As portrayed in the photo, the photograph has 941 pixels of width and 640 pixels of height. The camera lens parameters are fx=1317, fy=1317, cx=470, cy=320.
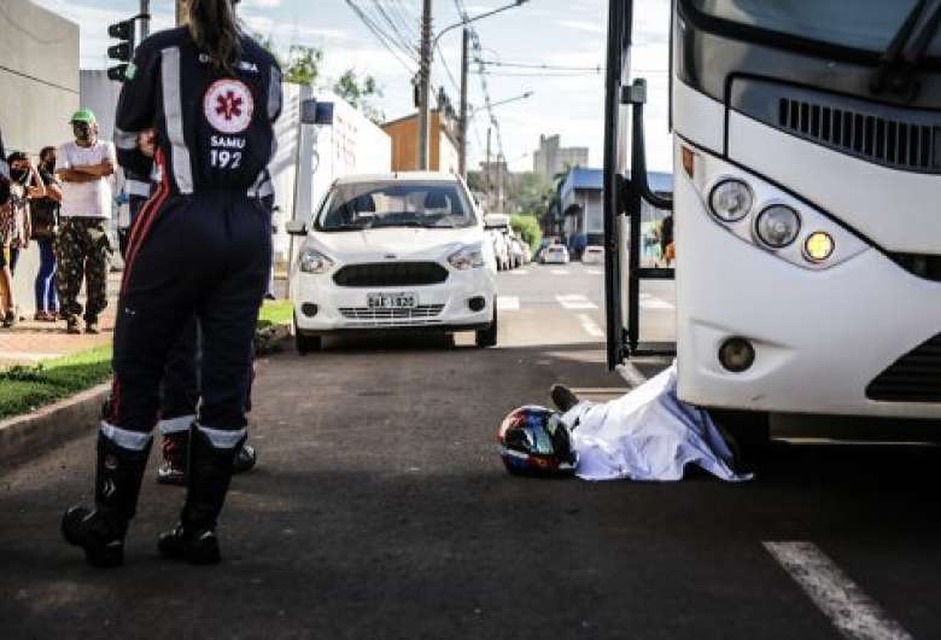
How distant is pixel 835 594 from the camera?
3895 millimetres

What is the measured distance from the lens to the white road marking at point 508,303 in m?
19.3

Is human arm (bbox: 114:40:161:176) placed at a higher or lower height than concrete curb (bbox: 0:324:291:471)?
higher

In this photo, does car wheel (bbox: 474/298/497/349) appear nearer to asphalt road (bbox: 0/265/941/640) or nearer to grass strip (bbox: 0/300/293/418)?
grass strip (bbox: 0/300/293/418)

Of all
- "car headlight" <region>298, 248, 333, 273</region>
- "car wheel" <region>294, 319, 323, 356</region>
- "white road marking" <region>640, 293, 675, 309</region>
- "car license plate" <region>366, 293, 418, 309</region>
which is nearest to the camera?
"car license plate" <region>366, 293, 418, 309</region>

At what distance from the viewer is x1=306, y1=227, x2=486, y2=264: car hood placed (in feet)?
37.2

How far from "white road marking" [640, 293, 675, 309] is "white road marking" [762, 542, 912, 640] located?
1437cm

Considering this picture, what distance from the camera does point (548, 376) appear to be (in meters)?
9.86

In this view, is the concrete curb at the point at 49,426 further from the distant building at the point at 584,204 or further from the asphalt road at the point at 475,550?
the distant building at the point at 584,204

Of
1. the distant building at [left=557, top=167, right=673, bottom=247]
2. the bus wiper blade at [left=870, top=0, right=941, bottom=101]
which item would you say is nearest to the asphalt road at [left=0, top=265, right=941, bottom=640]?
the bus wiper blade at [left=870, top=0, right=941, bottom=101]

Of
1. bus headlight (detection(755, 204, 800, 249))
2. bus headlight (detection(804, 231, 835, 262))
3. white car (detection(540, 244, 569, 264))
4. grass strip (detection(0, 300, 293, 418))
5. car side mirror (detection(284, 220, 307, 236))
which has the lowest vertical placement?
grass strip (detection(0, 300, 293, 418))

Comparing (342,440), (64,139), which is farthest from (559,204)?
(342,440)

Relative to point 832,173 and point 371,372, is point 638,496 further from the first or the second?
point 371,372

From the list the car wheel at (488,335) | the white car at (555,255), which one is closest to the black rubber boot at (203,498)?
the car wheel at (488,335)

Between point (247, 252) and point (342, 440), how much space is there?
2773mm
